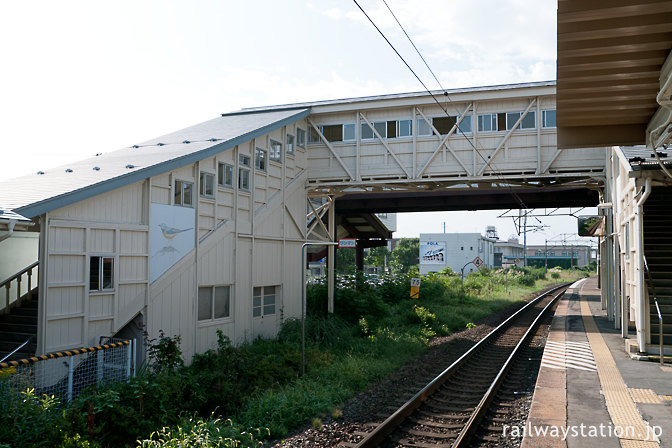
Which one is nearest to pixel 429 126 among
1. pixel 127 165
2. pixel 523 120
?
pixel 523 120

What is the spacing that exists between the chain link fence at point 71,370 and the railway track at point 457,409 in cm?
528

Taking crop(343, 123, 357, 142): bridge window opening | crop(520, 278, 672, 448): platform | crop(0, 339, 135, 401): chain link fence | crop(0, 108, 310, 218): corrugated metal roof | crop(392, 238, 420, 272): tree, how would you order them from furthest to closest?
crop(392, 238, 420, 272): tree
crop(343, 123, 357, 142): bridge window opening
crop(0, 108, 310, 218): corrugated metal roof
crop(0, 339, 135, 401): chain link fence
crop(520, 278, 672, 448): platform

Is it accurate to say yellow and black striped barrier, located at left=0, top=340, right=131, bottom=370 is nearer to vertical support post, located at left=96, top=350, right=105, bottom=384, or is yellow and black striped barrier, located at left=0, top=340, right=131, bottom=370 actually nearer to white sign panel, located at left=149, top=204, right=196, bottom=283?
vertical support post, located at left=96, top=350, right=105, bottom=384

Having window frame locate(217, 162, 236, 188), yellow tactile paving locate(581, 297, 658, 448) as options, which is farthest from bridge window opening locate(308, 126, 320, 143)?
yellow tactile paving locate(581, 297, 658, 448)

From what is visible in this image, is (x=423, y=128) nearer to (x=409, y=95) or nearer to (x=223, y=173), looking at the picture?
(x=409, y=95)

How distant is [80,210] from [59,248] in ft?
2.98

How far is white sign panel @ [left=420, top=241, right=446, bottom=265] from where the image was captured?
83812 mm

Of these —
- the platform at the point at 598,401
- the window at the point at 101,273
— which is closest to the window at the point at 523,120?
the platform at the point at 598,401

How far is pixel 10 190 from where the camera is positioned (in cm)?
1105

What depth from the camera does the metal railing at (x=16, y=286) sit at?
1285 cm

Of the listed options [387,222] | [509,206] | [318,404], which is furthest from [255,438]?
[387,222]

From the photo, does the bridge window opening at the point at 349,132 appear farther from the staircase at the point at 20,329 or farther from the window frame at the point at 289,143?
the staircase at the point at 20,329

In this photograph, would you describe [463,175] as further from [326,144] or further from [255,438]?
[255,438]

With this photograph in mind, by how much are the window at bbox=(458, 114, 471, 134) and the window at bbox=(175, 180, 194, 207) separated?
1000 centimetres
